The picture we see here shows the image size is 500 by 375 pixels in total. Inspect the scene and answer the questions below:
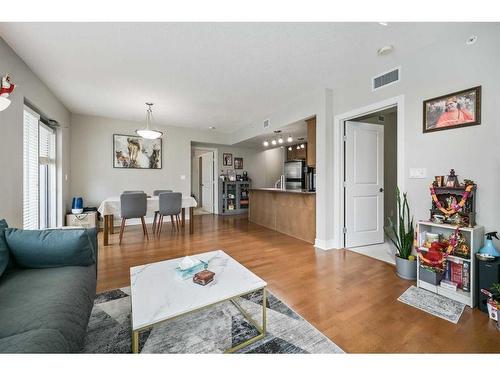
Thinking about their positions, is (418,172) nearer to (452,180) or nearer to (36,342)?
(452,180)

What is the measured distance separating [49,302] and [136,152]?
4764mm

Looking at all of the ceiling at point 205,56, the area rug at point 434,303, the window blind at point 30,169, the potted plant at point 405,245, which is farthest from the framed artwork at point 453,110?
the window blind at point 30,169

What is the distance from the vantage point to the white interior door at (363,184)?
337 centimetres

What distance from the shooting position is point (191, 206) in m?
4.28

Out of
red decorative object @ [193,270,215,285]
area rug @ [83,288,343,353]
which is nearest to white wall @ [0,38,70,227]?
area rug @ [83,288,343,353]

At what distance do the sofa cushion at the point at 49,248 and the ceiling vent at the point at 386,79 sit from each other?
345 centimetres

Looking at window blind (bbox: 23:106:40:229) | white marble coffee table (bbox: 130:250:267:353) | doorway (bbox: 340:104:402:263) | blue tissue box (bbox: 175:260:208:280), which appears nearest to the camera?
white marble coffee table (bbox: 130:250:267:353)

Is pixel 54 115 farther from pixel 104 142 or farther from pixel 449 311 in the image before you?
pixel 449 311

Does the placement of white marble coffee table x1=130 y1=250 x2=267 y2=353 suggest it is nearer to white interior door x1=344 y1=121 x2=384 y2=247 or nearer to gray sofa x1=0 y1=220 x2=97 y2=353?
gray sofa x1=0 y1=220 x2=97 y2=353

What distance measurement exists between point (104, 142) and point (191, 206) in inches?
105

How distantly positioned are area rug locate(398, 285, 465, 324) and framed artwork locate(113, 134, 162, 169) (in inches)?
211

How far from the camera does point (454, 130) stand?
212 cm

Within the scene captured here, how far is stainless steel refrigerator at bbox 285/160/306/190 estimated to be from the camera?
562 centimetres
